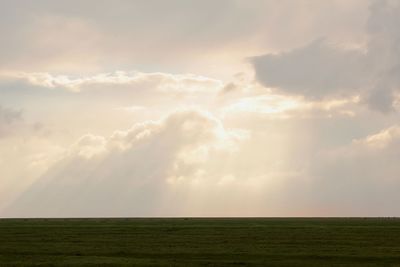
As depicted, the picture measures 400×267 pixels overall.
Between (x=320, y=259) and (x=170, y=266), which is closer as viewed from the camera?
(x=170, y=266)

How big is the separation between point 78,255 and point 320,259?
746 inches

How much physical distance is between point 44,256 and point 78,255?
263 cm

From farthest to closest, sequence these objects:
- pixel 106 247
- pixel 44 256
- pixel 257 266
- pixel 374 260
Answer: pixel 106 247, pixel 44 256, pixel 374 260, pixel 257 266

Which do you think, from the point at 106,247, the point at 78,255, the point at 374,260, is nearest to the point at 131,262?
the point at 78,255

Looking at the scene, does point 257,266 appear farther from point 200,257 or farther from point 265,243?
point 265,243

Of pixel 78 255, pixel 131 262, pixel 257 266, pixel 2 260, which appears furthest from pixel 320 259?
pixel 2 260

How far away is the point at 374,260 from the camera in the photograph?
4438 cm

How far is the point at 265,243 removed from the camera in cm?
5862

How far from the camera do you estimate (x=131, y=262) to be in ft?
141

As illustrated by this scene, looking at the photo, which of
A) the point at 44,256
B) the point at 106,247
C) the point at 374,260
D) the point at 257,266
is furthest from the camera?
the point at 106,247

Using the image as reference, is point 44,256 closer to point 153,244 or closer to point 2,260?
point 2,260

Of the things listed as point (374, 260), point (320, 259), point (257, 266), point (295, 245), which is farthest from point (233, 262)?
point (295, 245)

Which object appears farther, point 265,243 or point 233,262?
point 265,243

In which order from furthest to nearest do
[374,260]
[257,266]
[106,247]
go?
[106,247]
[374,260]
[257,266]
